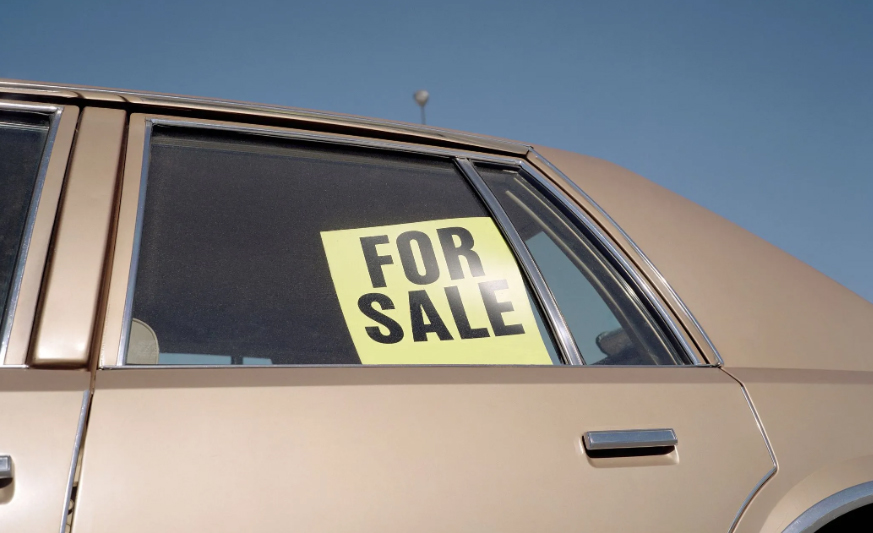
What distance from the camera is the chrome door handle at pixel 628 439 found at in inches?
49.9

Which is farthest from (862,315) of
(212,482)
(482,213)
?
(212,482)

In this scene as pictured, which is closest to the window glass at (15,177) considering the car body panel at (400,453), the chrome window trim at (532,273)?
the car body panel at (400,453)

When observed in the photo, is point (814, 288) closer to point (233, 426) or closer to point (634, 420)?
point (634, 420)

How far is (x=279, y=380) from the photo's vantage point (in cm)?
116

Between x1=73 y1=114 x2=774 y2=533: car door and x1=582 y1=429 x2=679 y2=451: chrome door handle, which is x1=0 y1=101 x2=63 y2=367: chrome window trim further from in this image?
x1=582 y1=429 x2=679 y2=451: chrome door handle

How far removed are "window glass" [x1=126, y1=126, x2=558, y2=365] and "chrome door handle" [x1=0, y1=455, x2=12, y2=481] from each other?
0.23m

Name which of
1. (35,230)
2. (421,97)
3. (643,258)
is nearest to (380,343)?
(35,230)

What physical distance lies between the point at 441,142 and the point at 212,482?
3.57 ft

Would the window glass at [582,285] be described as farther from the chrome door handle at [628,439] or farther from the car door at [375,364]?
the chrome door handle at [628,439]

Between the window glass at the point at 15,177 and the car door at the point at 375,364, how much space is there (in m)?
0.17

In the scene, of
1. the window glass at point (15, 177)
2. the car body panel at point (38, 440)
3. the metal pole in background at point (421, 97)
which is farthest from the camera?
the metal pole in background at point (421, 97)

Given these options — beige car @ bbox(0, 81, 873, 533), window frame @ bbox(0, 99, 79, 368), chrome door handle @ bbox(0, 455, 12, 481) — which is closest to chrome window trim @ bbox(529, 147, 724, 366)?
beige car @ bbox(0, 81, 873, 533)

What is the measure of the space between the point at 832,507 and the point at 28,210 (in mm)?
1722

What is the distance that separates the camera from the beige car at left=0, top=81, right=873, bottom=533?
3.41 feet
